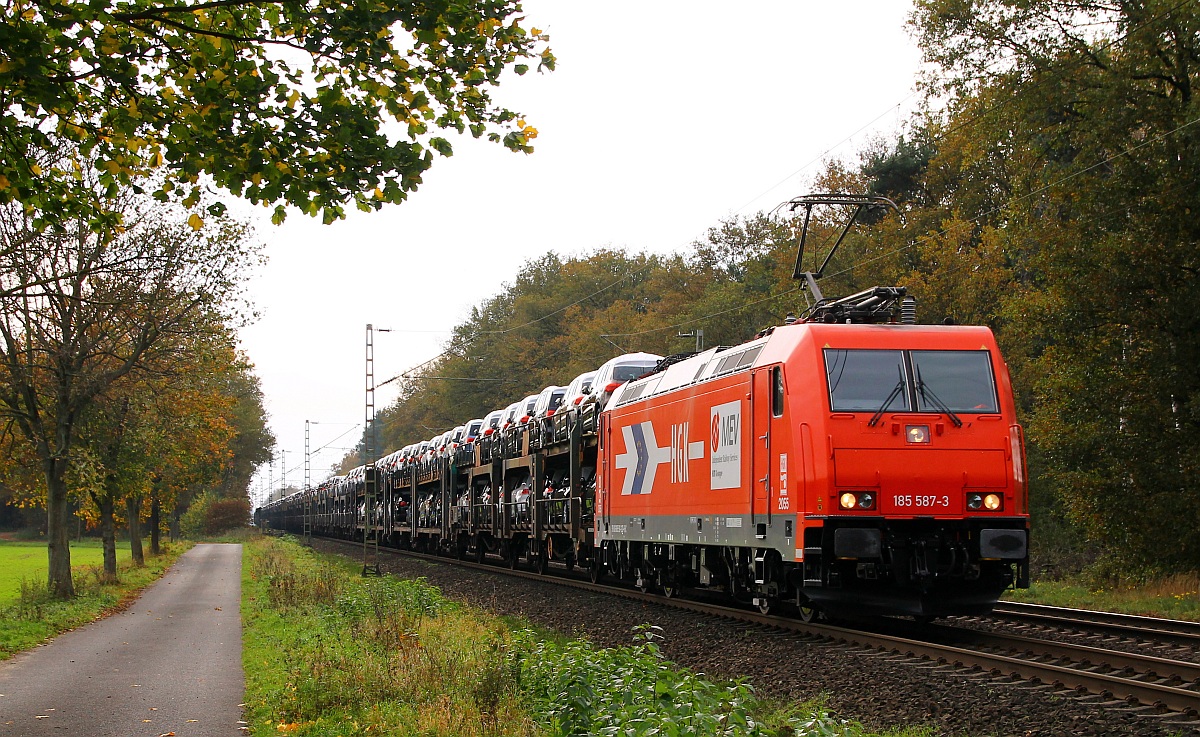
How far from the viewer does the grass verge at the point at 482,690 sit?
24.1 ft

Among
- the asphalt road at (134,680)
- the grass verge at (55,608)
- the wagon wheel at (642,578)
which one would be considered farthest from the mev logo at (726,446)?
the grass verge at (55,608)

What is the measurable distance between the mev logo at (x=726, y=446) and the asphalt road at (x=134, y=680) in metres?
6.22

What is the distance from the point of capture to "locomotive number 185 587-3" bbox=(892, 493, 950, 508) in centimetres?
1241

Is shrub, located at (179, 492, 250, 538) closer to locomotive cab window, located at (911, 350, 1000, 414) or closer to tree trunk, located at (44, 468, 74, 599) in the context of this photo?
tree trunk, located at (44, 468, 74, 599)

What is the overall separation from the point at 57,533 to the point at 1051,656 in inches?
785

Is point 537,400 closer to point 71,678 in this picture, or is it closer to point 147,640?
point 147,640

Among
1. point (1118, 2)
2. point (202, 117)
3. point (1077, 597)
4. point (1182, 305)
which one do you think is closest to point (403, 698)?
point (202, 117)

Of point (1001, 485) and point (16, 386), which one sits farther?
point (16, 386)

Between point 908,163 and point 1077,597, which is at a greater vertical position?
point 908,163

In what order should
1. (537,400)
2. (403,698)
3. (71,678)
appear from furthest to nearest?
1. (537,400)
2. (71,678)
3. (403,698)

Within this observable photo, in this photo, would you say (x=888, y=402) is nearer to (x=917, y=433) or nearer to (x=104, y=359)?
(x=917, y=433)

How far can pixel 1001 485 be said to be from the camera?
1265 cm

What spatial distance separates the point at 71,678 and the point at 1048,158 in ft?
69.7

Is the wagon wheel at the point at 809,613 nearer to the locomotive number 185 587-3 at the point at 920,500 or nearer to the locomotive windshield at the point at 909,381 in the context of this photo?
the locomotive number 185 587-3 at the point at 920,500
